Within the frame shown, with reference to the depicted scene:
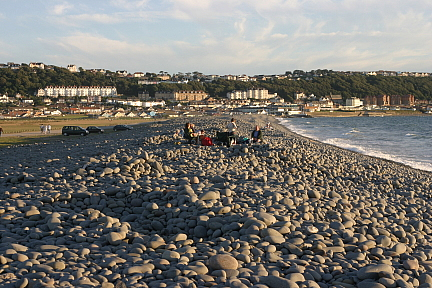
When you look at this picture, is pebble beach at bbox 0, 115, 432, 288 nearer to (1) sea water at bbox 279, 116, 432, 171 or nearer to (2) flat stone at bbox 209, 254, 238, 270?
(2) flat stone at bbox 209, 254, 238, 270

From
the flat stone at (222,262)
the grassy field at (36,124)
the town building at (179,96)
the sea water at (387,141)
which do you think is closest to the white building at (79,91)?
the town building at (179,96)

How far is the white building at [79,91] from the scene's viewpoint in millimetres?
170738

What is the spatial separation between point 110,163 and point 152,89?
17784 centimetres

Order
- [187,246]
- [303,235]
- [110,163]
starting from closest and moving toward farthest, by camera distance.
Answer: [187,246]
[303,235]
[110,163]

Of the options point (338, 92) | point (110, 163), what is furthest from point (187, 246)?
point (338, 92)

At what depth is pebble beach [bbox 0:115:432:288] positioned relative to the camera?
164 inches

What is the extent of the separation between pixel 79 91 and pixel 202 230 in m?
189

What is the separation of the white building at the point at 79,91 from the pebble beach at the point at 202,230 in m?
176

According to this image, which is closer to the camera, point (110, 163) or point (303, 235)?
point (303, 235)

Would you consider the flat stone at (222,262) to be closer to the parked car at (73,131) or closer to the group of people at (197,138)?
the group of people at (197,138)

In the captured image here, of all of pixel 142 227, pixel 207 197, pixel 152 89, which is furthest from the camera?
pixel 152 89

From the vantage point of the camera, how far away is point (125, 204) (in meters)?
6.77

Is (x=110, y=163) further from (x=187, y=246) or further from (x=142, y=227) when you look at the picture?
(x=187, y=246)

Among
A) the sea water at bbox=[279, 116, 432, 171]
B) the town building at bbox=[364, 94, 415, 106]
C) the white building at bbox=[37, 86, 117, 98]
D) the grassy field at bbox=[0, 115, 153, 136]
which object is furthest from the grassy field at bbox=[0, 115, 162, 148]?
the town building at bbox=[364, 94, 415, 106]
